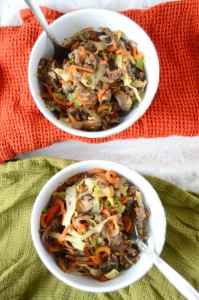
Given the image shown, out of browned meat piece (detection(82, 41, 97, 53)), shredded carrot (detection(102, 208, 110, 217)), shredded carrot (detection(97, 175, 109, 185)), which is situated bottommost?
shredded carrot (detection(102, 208, 110, 217))

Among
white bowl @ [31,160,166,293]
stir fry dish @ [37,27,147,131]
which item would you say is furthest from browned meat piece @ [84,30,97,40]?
white bowl @ [31,160,166,293]

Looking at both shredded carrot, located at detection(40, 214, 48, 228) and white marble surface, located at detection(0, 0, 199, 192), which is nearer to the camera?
shredded carrot, located at detection(40, 214, 48, 228)

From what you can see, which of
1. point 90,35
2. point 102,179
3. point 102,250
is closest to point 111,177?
point 102,179

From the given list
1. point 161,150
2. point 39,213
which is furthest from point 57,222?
point 161,150

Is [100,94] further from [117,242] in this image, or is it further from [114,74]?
[117,242]

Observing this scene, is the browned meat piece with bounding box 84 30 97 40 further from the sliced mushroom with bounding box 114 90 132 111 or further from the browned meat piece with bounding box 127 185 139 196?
the browned meat piece with bounding box 127 185 139 196

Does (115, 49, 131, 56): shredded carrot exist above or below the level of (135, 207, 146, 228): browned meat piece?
above
